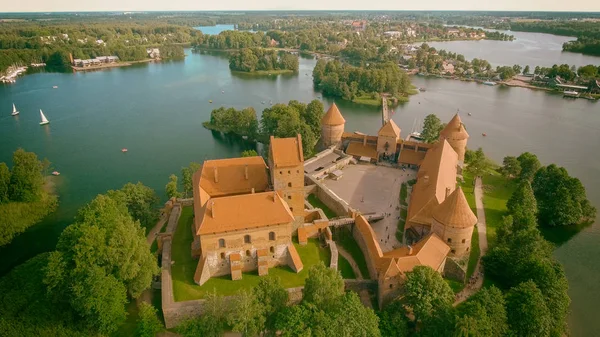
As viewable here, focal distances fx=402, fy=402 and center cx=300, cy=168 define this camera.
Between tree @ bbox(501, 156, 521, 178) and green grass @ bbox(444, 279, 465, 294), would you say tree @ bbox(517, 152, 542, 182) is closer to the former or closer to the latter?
tree @ bbox(501, 156, 521, 178)

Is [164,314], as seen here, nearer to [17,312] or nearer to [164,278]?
[164,278]

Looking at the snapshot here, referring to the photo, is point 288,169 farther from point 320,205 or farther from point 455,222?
point 455,222

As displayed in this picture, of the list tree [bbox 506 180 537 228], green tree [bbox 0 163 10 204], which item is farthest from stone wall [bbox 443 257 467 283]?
green tree [bbox 0 163 10 204]

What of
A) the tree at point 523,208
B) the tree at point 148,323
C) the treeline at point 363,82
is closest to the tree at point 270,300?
the tree at point 148,323

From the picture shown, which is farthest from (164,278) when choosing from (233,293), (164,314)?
(233,293)

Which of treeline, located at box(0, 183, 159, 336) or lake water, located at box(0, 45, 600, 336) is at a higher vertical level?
treeline, located at box(0, 183, 159, 336)

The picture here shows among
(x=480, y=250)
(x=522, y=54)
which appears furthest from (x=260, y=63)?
(x=522, y=54)
